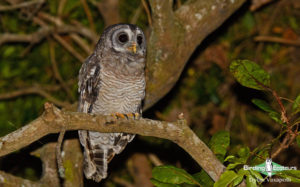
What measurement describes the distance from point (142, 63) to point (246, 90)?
234 cm

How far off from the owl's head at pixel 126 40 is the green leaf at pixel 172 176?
169cm

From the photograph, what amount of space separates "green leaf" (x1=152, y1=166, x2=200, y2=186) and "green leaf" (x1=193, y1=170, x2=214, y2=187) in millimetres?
116

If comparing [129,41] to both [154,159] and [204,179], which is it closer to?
[204,179]

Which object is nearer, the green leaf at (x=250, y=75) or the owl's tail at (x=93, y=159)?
the green leaf at (x=250, y=75)

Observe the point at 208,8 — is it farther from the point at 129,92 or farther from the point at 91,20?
the point at 91,20

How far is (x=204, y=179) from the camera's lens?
2.92 meters

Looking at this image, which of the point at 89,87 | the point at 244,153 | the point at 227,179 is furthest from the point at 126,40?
the point at 227,179

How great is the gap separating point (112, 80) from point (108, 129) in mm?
974

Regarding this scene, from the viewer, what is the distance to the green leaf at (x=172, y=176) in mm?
2684

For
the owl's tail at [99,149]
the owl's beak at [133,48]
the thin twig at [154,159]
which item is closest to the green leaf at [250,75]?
the owl's beak at [133,48]

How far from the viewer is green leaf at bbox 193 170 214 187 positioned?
112 inches

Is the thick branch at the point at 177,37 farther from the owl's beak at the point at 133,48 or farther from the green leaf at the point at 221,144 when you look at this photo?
the green leaf at the point at 221,144

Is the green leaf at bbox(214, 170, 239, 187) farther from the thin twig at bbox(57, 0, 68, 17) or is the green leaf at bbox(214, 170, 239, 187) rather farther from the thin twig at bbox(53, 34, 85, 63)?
the thin twig at bbox(57, 0, 68, 17)

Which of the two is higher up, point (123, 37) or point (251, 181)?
point (123, 37)
